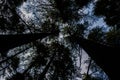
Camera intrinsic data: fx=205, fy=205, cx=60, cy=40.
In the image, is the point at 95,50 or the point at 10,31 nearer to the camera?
the point at 95,50

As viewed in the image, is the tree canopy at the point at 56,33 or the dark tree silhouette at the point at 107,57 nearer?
the dark tree silhouette at the point at 107,57

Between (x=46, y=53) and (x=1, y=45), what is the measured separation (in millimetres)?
8313

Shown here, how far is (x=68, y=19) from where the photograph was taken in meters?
17.1

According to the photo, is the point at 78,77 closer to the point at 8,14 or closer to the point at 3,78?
the point at 3,78

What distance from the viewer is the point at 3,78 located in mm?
14094

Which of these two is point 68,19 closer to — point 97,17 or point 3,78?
point 97,17

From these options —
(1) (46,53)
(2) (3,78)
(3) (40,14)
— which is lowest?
(2) (3,78)

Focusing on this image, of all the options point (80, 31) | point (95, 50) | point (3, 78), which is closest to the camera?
point (95, 50)

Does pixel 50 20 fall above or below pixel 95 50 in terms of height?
above

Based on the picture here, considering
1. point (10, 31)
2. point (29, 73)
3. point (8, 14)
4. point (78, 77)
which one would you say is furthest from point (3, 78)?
point (78, 77)

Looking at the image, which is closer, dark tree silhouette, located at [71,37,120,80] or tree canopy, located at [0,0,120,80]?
dark tree silhouette, located at [71,37,120,80]

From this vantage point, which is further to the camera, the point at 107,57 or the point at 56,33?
the point at 56,33

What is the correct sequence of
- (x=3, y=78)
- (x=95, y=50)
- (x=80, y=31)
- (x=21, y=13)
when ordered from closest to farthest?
(x=95, y=50) → (x=3, y=78) → (x=21, y=13) → (x=80, y=31)

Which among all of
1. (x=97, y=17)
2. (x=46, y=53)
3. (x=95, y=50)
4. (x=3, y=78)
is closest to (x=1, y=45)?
(x=95, y=50)
